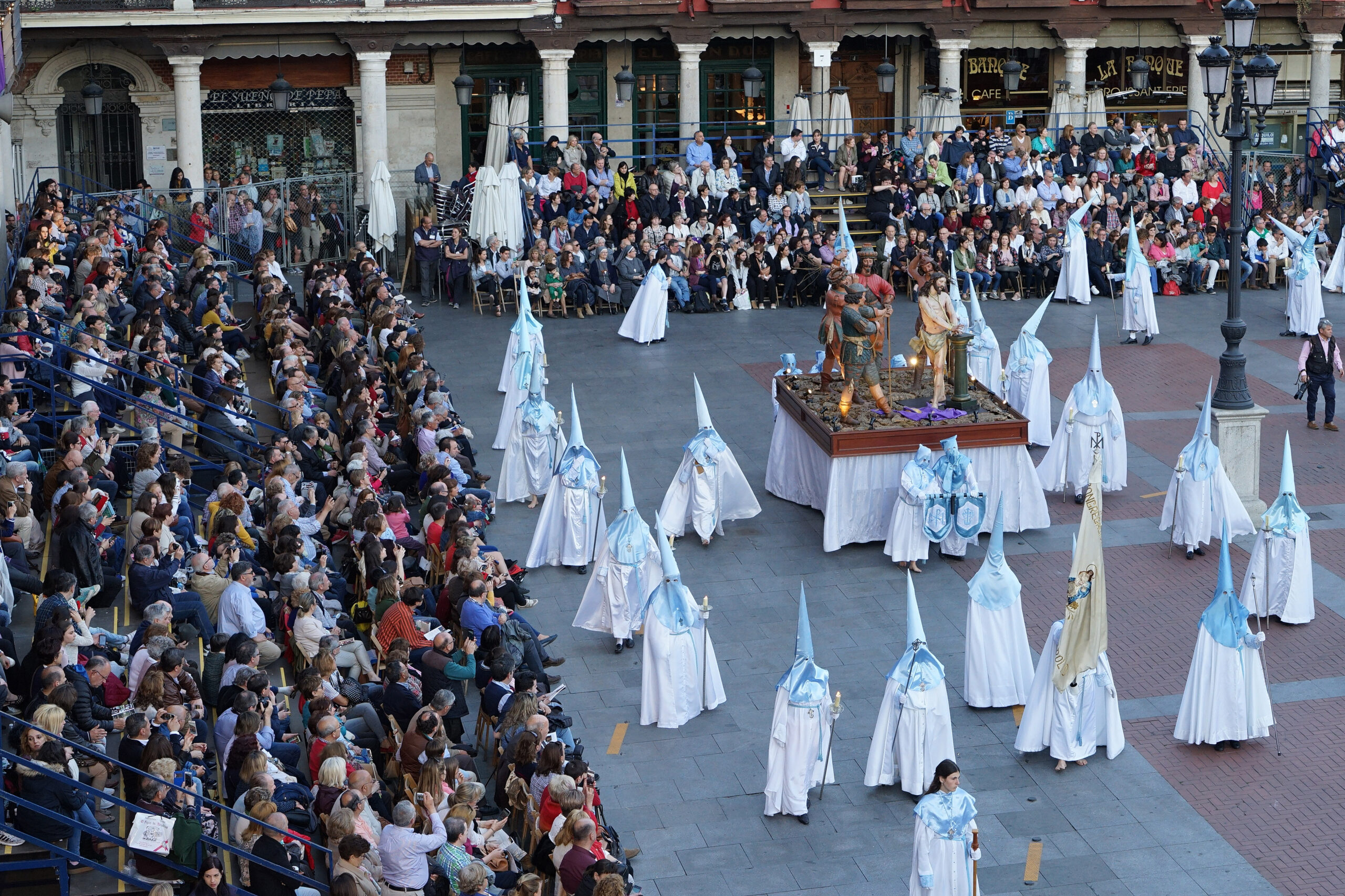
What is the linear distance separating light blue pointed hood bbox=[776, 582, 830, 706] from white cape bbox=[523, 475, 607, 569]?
16.4 feet

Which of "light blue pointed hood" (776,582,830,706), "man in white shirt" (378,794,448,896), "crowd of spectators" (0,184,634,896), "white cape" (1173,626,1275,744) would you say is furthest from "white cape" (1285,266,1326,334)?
"man in white shirt" (378,794,448,896)

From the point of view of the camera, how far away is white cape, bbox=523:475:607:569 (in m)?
17.3

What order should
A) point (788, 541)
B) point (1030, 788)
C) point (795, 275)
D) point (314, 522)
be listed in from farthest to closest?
1. point (795, 275)
2. point (788, 541)
3. point (314, 522)
4. point (1030, 788)

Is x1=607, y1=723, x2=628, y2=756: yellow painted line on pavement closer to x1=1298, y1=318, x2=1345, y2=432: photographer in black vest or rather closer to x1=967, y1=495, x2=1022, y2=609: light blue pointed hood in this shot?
x1=967, y1=495, x2=1022, y2=609: light blue pointed hood

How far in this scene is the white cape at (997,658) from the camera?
46.9ft

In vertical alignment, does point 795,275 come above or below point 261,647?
above

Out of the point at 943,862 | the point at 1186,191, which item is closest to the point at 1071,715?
the point at 943,862

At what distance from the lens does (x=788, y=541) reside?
18422 mm

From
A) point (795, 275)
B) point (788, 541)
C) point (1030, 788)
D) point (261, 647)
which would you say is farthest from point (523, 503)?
point (795, 275)

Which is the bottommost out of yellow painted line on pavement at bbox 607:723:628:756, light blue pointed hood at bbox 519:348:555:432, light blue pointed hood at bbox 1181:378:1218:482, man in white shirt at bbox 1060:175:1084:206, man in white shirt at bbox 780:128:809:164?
yellow painted line on pavement at bbox 607:723:628:756

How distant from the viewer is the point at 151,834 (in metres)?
10.7

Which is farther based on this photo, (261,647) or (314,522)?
(314,522)

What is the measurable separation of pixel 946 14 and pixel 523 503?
18.0 m

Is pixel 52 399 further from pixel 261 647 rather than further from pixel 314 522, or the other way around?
pixel 261 647
